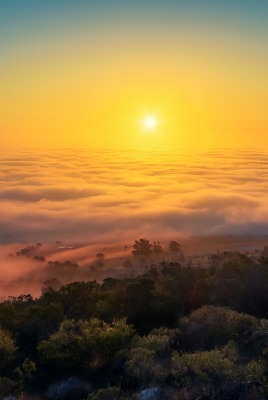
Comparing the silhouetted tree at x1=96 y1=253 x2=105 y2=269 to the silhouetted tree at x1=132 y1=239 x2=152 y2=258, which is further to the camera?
the silhouetted tree at x1=132 y1=239 x2=152 y2=258

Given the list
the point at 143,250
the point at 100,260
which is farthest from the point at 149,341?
the point at 100,260

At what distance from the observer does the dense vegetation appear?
38.0 ft

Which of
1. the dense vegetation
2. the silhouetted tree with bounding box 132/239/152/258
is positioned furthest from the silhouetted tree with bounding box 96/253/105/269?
the dense vegetation

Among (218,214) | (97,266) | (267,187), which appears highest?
(267,187)

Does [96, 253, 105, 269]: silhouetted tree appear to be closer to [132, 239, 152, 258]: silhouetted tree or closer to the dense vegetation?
[132, 239, 152, 258]: silhouetted tree

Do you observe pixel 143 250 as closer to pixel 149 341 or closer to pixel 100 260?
pixel 100 260

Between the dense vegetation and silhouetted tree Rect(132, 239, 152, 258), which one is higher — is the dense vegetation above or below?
below

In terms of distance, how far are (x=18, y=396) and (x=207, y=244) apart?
93.9m

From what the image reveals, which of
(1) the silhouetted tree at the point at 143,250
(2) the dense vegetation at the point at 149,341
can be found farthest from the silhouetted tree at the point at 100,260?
(2) the dense vegetation at the point at 149,341

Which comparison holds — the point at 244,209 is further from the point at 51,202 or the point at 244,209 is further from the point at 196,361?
the point at 196,361

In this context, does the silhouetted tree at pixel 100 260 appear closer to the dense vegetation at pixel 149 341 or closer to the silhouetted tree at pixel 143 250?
the silhouetted tree at pixel 143 250

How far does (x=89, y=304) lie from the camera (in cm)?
2139

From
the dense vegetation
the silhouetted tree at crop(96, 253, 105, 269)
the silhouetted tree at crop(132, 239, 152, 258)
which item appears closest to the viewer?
the dense vegetation

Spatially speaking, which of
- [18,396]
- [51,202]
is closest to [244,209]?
[51,202]
